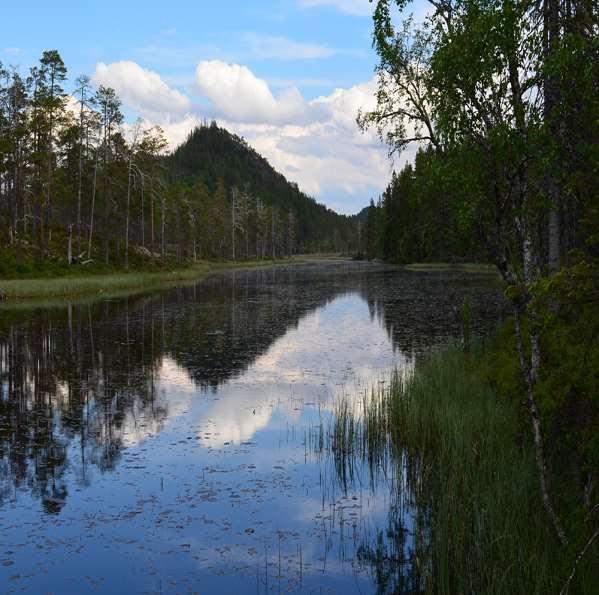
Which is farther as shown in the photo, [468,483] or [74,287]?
[74,287]

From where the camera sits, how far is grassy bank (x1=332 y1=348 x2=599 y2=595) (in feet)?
19.9

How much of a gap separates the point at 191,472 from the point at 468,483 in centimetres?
453

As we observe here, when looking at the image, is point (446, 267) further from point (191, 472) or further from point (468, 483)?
point (468, 483)

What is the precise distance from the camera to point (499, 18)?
21.0 ft

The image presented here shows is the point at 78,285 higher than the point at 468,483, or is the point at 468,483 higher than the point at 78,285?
the point at 78,285

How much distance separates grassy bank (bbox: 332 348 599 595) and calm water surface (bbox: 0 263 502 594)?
553mm

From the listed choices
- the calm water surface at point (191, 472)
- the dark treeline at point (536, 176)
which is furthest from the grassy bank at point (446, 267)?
the dark treeline at point (536, 176)

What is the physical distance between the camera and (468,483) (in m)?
8.62

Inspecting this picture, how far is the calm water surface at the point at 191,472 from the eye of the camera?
23.2 ft

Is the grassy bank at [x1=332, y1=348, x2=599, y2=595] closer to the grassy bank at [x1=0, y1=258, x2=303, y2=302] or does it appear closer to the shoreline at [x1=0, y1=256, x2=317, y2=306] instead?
the shoreline at [x1=0, y1=256, x2=317, y2=306]

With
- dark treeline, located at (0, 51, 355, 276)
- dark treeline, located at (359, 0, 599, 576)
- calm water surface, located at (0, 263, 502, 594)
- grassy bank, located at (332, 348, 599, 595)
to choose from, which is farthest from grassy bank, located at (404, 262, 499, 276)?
dark treeline, located at (359, 0, 599, 576)

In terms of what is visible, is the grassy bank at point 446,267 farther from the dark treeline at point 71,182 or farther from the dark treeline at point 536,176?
the dark treeline at point 536,176

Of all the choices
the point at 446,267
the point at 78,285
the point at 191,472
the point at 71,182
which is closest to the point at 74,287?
the point at 78,285

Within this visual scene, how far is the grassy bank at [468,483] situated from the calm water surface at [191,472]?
0.55 m
